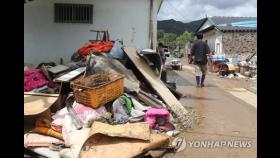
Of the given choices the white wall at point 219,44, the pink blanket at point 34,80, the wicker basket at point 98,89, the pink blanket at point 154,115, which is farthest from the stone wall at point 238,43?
the pink blanket at point 154,115

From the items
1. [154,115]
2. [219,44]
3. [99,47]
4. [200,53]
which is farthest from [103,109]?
[219,44]

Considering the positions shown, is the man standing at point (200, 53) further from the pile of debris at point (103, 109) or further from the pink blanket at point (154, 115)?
the pink blanket at point (154, 115)

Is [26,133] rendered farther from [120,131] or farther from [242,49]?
[242,49]

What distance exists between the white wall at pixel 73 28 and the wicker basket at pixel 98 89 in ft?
15.5

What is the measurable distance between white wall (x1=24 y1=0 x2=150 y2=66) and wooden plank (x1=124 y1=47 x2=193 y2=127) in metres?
2.48

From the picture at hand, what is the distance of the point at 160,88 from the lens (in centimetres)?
912

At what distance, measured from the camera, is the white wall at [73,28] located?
495 inches

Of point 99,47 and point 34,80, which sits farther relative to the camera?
Result: point 99,47

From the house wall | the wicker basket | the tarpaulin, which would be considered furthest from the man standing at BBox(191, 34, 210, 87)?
the house wall

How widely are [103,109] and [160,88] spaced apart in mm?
2120

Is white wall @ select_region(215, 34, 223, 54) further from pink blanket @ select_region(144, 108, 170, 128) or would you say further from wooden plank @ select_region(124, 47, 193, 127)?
pink blanket @ select_region(144, 108, 170, 128)

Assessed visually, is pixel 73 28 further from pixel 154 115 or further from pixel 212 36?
pixel 212 36

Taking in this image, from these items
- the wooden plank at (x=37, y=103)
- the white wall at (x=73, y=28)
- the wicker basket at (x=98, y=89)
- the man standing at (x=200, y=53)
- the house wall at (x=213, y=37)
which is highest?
the house wall at (x=213, y=37)
